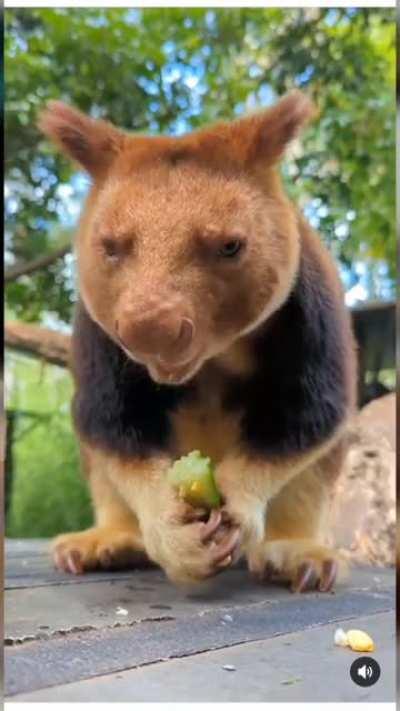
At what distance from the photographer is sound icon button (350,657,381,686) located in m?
0.78

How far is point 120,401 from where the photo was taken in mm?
981

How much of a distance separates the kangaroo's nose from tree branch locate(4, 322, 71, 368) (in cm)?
49

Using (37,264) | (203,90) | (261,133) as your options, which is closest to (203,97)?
(203,90)

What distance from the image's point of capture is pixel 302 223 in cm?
103

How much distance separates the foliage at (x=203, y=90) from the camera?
3.21 ft

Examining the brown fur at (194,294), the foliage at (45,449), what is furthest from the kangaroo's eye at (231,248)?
the foliage at (45,449)

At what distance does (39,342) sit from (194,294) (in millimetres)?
589

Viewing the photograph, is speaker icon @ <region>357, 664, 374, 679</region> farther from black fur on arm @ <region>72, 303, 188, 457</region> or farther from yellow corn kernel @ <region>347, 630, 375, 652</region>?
black fur on arm @ <region>72, 303, 188, 457</region>

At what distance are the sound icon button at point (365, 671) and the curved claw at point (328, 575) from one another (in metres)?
0.20

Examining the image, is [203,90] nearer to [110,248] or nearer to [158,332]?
[110,248]

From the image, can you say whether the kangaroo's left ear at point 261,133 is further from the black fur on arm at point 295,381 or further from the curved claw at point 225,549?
the curved claw at point 225,549

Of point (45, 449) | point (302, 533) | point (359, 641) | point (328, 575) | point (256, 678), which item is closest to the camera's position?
point (256, 678)

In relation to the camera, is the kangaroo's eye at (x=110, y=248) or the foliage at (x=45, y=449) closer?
the kangaroo's eye at (x=110, y=248)

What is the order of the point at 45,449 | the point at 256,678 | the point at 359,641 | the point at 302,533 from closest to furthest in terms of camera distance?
1. the point at 256,678
2. the point at 359,641
3. the point at 302,533
4. the point at 45,449
